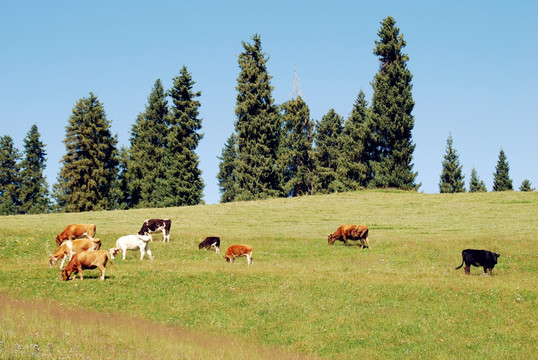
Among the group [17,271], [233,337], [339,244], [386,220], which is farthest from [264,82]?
[233,337]

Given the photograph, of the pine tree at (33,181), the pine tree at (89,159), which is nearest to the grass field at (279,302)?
the pine tree at (89,159)

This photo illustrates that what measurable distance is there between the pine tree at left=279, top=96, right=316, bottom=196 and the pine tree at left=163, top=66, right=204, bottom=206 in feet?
56.7

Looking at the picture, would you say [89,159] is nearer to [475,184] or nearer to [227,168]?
[227,168]

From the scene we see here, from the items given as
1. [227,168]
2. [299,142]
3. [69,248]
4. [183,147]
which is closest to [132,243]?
[69,248]

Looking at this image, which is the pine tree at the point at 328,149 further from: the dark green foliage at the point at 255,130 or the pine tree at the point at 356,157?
the dark green foliage at the point at 255,130

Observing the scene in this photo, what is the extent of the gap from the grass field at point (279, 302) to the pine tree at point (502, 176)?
3173 inches

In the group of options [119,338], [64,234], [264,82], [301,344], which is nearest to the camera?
[119,338]

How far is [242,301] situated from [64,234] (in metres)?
15.3

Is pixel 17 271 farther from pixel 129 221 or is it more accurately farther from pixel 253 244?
pixel 129 221

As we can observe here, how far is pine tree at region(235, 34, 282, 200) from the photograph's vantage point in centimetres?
7819

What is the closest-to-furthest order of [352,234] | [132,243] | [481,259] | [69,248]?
[69,248] → [481,259] → [132,243] → [352,234]

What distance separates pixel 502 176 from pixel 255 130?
60394 mm

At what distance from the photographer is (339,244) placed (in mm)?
34312

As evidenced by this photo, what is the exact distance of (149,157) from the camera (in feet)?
273
